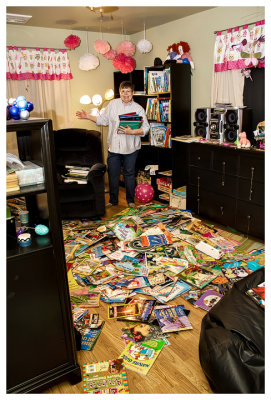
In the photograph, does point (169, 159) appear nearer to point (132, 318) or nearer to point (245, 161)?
point (245, 161)

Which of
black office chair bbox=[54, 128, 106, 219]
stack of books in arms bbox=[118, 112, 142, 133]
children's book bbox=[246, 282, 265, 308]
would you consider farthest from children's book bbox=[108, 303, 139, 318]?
stack of books in arms bbox=[118, 112, 142, 133]

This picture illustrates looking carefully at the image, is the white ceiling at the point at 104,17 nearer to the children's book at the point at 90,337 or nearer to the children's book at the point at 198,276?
the children's book at the point at 198,276

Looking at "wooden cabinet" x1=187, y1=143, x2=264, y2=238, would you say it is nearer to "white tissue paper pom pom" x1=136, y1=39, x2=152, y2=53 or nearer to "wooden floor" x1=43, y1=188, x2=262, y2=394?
"wooden floor" x1=43, y1=188, x2=262, y2=394

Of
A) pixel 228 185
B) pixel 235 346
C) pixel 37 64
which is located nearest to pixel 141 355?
pixel 235 346

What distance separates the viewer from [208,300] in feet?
7.45

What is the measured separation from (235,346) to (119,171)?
122 inches

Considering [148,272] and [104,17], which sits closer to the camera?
[148,272]

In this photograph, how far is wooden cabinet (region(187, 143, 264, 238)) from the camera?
3.01 meters

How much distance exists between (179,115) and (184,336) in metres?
2.89

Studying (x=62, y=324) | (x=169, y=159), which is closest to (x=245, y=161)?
(x=169, y=159)

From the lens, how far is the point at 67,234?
345 centimetres

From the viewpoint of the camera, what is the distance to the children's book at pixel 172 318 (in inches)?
79.7

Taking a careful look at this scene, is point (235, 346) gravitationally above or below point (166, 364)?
above

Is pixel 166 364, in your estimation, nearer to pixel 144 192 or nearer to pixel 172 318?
pixel 172 318
